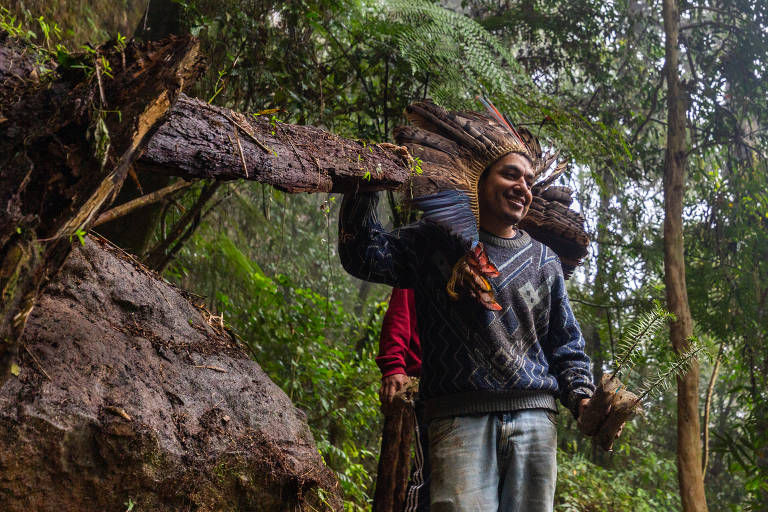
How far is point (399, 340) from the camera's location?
11.4 ft

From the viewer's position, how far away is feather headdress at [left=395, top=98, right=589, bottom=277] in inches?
110

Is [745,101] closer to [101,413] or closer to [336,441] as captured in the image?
[336,441]

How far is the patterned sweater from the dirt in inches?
26.2

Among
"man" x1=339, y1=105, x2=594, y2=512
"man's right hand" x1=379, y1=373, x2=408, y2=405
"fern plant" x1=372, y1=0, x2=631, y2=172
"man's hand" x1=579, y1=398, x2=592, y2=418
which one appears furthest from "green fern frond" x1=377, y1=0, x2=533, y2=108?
"man's hand" x1=579, y1=398, x2=592, y2=418

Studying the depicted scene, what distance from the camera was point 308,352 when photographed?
18.5ft

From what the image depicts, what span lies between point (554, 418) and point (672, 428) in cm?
921

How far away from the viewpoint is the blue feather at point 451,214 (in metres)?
2.75

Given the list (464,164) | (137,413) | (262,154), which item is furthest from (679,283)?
(137,413)

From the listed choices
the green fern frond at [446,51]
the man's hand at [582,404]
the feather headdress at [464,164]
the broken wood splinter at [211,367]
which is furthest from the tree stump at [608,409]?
the green fern frond at [446,51]

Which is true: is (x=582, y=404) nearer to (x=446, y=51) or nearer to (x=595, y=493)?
(x=446, y=51)

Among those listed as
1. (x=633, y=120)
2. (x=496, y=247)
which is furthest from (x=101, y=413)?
(x=633, y=120)

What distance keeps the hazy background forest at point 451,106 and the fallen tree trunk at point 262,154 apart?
10.5 inches

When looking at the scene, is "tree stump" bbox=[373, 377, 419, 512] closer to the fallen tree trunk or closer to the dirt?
the dirt

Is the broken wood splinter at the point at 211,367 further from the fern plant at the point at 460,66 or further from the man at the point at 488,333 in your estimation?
the fern plant at the point at 460,66
